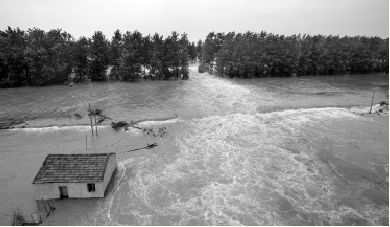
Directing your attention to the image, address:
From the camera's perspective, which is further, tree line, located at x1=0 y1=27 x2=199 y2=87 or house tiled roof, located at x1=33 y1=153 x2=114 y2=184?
tree line, located at x1=0 y1=27 x2=199 y2=87

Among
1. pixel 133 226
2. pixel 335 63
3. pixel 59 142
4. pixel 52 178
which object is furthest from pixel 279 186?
pixel 335 63

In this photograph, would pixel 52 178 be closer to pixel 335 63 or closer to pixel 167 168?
pixel 167 168

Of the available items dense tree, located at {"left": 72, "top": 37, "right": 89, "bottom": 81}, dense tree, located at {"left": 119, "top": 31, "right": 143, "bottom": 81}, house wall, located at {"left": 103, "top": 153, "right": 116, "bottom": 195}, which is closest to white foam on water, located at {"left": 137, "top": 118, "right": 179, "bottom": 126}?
house wall, located at {"left": 103, "top": 153, "right": 116, "bottom": 195}

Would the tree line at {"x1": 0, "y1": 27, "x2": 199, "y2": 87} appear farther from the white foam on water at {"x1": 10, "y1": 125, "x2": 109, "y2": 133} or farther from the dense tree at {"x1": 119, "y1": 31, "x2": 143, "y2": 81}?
the white foam on water at {"x1": 10, "y1": 125, "x2": 109, "y2": 133}

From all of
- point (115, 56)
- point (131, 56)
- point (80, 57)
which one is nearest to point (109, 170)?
point (131, 56)

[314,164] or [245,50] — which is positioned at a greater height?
[245,50]

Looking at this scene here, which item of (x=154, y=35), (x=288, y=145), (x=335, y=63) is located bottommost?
(x=288, y=145)
